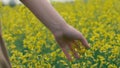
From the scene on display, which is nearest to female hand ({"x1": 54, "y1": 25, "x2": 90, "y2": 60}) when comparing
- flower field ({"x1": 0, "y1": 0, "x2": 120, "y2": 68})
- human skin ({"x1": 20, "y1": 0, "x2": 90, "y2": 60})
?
human skin ({"x1": 20, "y1": 0, "x2": 90, "y2": 60})

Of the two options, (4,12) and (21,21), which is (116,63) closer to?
(21,21)

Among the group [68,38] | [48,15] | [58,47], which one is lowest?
[68,38]

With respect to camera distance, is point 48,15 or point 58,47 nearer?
point 48,15

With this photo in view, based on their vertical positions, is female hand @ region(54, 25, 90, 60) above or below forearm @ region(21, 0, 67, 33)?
below

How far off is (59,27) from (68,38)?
0.06 metres

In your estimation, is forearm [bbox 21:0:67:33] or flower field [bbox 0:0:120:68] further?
flower field [bbox 0:0:120:68]

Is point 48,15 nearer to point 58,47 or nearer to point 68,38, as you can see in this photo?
point 68,38

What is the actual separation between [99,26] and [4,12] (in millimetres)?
3520

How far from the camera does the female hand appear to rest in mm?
1931

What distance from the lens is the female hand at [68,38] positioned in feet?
6.33

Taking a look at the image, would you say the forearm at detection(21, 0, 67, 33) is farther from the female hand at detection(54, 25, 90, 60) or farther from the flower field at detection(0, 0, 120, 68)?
the flower field at detection(0, 0, 120, 68)

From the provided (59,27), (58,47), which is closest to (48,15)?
(59,27)

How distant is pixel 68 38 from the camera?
1962 millimetres

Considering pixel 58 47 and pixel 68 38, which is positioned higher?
pixel 58 47
